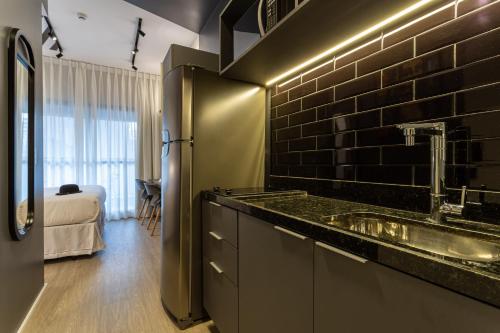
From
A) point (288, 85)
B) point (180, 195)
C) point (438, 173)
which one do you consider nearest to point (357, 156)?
point (438, 173)

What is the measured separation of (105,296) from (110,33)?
3334 mm

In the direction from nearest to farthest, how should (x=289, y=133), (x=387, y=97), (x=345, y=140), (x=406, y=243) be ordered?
(x=406, y=243), (x=387, y=97), (x=345, y=140), (x=289, y=133)

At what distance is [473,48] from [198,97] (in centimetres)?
143

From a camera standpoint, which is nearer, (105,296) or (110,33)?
(105,296)

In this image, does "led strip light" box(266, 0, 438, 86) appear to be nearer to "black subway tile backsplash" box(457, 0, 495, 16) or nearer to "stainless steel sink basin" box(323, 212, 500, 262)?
"black subway tile backsplash" box(457, 0, 495, 16)

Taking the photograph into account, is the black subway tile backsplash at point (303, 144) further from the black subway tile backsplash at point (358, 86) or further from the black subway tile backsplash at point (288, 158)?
the black subway tile backsplash at point (358, 86)

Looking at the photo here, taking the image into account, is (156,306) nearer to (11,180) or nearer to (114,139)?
(11,180)

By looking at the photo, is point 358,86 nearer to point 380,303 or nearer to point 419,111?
point 419,111

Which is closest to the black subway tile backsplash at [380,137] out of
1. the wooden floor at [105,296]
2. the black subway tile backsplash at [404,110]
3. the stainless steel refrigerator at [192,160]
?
the black subway tile backsplash at [404,110]

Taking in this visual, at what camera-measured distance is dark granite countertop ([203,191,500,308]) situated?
471 millimetres

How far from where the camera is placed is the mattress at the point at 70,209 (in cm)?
280

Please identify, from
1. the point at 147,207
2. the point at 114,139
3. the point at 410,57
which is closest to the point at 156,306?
the point at 410,57

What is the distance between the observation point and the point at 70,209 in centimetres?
287

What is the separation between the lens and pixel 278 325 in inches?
39.7
